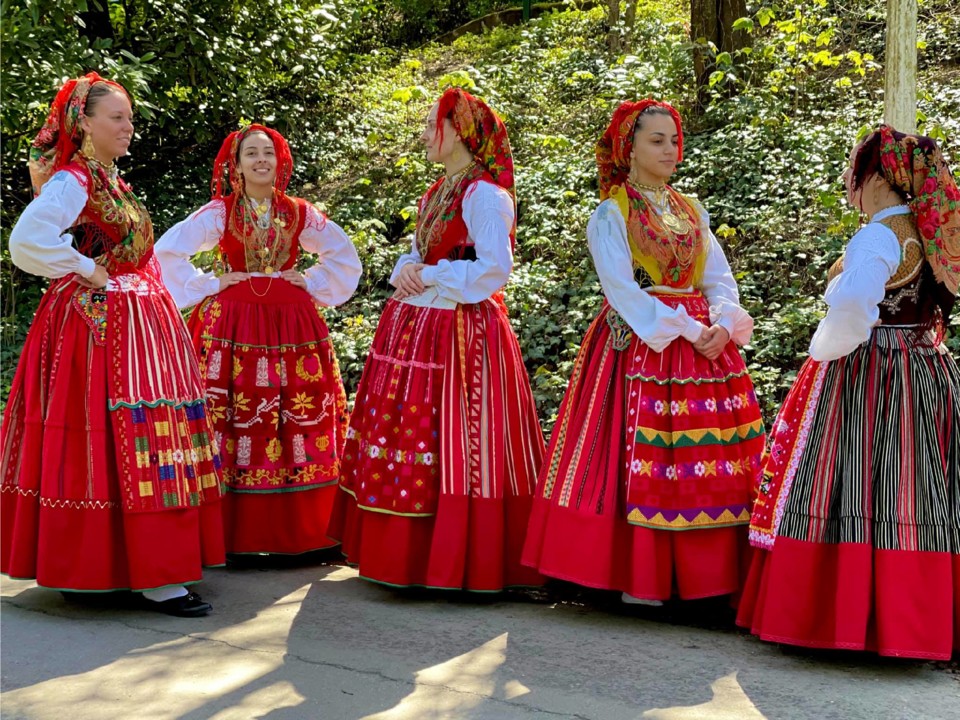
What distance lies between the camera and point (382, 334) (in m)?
4.45

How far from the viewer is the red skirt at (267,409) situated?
4.66 metres

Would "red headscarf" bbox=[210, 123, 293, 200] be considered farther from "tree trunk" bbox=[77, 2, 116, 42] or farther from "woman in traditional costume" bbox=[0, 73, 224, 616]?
"tree trunk" bbox=[77, 2, 116, 42]

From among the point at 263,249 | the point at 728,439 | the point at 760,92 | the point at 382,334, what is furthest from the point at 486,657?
the point at 760,92

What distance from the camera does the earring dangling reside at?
13.3 ft

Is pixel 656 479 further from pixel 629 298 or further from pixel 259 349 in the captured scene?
pixel 259 349

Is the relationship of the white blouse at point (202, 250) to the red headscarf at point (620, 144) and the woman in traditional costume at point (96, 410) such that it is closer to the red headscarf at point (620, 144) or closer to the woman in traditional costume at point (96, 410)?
the woman in traditional costume at point (96, 410)

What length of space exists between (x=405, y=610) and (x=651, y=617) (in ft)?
3.03

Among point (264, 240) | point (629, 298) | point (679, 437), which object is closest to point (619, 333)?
→ point (629, 298)

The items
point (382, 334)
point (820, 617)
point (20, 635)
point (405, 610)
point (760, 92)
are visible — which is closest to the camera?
point (820, 617)

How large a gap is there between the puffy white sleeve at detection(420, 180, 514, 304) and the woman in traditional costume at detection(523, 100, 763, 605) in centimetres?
36

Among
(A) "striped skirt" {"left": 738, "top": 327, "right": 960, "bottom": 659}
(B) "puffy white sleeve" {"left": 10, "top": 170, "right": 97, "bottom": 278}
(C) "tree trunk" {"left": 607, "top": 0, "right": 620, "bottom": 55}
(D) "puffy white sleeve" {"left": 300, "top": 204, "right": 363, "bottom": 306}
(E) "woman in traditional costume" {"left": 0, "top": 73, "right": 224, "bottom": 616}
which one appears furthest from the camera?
(C) "tree trunk" {"left": 607, "top": 0, "right": 620, "bottom": 55}

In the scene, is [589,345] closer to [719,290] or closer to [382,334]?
[719,290]

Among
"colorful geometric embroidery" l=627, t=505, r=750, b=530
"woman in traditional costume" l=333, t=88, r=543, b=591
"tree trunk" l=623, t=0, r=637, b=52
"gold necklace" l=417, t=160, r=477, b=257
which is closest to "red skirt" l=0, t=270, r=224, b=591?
"woman in traditional costume" l=333, t=88, r=543, b=591

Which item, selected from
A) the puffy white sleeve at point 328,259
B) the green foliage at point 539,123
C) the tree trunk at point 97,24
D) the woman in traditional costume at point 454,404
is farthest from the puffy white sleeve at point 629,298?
the tree trunk at point 97,24
